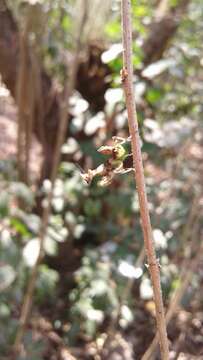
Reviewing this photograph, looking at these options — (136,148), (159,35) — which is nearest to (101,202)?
(159,35)

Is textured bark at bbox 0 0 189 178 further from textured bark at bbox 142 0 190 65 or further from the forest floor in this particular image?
the forest floor

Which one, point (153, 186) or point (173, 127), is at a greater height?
point (173, 127)

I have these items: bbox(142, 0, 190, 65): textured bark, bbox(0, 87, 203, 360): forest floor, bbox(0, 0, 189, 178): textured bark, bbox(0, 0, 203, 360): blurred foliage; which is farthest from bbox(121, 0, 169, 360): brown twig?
bbox(142, 0, 190, 65): textured bark

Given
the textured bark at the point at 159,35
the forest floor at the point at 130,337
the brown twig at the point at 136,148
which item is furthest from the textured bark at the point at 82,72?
the brown twig at the point at 136,148

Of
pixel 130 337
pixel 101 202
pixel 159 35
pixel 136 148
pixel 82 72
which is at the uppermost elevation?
pixel 159 35

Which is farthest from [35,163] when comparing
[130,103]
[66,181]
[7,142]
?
[130,103]

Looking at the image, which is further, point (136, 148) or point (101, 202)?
point (101, 202)

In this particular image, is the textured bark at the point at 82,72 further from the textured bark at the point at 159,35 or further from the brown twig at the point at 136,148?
the brown twig at the point at 136,148

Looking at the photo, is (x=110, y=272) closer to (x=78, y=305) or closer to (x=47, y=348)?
(x=78, y=305)

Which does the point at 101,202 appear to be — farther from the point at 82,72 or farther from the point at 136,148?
the point at 136,148
